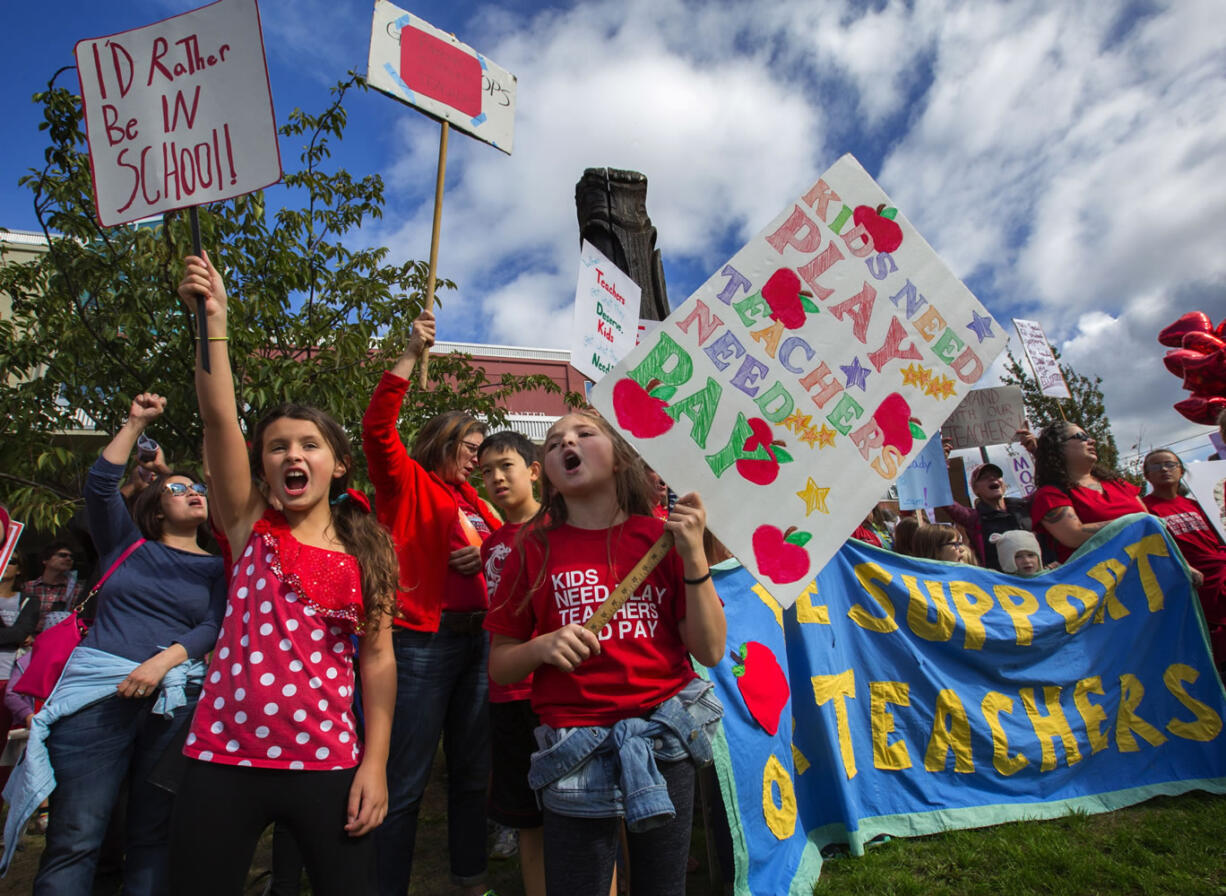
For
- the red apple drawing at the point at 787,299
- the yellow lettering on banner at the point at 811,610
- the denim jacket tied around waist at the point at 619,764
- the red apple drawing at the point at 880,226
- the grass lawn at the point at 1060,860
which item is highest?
the red apple drawing at the point at 880,226

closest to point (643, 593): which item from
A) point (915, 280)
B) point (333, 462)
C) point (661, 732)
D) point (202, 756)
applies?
point (661, 732)

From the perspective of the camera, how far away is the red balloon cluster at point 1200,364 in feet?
12.7

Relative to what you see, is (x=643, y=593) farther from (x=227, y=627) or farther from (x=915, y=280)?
(x=915, y=280)

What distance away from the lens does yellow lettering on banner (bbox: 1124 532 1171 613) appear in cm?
372

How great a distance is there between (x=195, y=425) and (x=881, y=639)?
3835 mm

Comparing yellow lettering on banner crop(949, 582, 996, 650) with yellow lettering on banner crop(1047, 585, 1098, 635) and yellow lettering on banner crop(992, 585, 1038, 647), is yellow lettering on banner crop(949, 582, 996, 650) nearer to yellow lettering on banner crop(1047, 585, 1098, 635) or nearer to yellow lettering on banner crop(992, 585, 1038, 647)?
yellow lettering on banner crop(992, 585, 1038, 647)

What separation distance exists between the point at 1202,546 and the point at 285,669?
14.8 ft

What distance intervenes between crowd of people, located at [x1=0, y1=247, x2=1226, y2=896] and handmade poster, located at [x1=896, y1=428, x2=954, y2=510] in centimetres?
410

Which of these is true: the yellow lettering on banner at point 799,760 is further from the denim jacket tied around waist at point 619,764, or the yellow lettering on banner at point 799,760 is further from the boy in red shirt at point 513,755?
the denim jacket tied around waist at point 619,764

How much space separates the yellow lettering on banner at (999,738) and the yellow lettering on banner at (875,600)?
23.0 inches

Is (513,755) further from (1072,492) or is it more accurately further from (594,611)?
(1072,492)

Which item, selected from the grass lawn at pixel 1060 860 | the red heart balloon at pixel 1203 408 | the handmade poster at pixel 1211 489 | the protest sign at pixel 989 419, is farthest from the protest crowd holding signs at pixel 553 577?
the protest sign at pixel 989 419

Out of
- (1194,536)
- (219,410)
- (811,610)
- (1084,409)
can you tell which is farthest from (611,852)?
(1084,409)

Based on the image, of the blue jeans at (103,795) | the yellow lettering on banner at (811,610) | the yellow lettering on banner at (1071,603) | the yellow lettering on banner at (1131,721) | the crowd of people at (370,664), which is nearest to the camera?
the crowd of people at (370,664)
